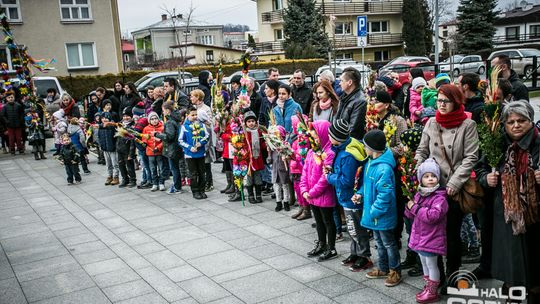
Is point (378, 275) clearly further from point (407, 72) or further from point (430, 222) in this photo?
point (407, 72)

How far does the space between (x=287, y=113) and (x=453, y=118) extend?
379cm

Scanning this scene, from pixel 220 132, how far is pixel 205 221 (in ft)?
6.97

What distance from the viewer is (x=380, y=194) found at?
16.6 feet

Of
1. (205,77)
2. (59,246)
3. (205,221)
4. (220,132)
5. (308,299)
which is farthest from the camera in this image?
(205,77)

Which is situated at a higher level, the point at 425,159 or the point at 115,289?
the point at 425,159

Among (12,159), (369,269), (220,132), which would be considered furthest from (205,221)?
(12,159)

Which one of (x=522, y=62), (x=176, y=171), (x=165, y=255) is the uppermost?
(x=522, y=62)

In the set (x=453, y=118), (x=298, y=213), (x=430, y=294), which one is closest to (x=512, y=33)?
(x=298, y=213)

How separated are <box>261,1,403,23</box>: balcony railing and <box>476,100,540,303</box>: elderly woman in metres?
45.1

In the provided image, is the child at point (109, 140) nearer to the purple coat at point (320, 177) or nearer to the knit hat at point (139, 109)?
the knit hat at point (139, 109)

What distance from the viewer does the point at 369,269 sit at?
578cm

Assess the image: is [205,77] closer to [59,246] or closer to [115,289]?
[59,246]

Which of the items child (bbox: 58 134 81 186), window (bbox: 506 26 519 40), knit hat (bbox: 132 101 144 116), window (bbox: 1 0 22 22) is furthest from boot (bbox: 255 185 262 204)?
window (bbox: 506 26 519 40)

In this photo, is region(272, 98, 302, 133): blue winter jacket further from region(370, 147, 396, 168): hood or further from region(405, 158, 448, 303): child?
region(405, 158, 448, 303): child
